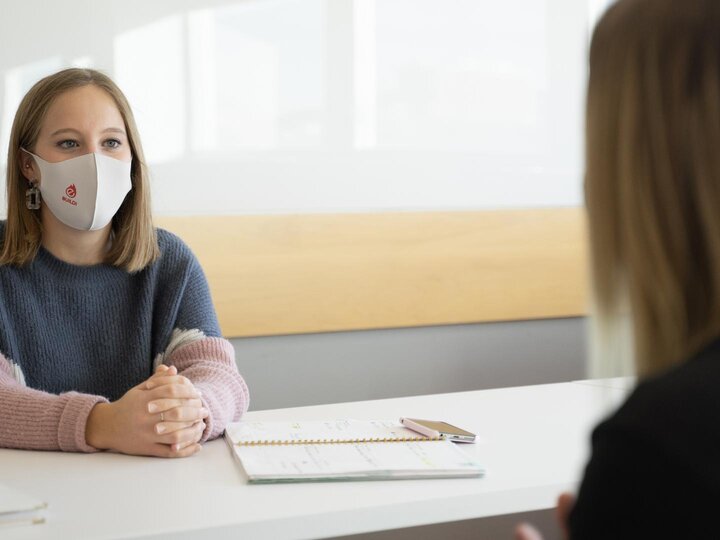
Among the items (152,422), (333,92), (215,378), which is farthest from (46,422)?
(333,92)

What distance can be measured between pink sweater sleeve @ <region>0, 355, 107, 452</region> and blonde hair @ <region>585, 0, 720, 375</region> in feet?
3.01

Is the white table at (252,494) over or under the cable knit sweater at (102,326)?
under

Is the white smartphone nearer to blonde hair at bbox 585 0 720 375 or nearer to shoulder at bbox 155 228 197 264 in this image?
shoulder at bbox 155 228 197 264

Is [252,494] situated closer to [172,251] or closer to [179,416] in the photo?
[179,416]

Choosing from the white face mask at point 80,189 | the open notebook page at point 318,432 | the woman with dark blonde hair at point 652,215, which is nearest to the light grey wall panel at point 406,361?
the white face mask at point 80,189

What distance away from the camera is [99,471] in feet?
4.18

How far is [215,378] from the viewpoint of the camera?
62.2 inches

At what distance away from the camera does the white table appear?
1.06 meters

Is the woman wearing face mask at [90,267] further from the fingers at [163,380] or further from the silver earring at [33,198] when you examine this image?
the fingers at [163,380]

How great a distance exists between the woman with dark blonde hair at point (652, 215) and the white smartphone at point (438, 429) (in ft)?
2.28

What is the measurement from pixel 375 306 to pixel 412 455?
1.46m

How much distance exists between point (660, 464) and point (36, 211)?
1.52 meters

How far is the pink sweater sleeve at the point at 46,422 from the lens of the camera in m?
1.37

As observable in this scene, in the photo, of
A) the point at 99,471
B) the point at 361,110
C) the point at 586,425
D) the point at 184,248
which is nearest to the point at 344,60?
the point at 361,110
